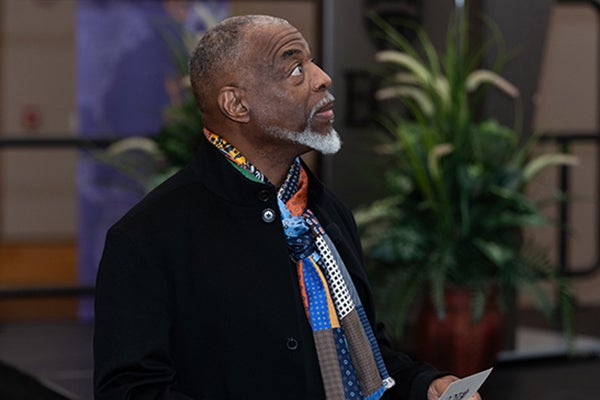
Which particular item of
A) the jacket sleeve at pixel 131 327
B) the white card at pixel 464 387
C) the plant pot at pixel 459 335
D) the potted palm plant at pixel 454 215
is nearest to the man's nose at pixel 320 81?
the jacket sleeve at pixel 131 327

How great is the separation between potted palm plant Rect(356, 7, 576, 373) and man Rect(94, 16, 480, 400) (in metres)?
1.54

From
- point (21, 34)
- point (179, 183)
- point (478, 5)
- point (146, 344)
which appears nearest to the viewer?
point (146, 344)

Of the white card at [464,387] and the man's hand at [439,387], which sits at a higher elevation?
the white card at [464,387]

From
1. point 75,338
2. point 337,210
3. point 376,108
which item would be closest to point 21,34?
point 75,338

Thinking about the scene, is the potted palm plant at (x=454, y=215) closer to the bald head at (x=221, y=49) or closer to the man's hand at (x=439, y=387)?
the man's hand at (x=439, y=387)

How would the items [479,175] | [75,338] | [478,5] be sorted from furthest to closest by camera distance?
[75,338] < [478,5] < [479,175]

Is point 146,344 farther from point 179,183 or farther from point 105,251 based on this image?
point 179,183

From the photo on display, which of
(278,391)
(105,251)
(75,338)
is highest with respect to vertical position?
(105,251)

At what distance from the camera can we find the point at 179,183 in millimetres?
1599

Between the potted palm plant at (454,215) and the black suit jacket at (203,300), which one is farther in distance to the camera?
the potted palm plant at (454,215)

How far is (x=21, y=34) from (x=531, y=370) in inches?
211

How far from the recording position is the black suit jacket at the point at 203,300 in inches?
58.5

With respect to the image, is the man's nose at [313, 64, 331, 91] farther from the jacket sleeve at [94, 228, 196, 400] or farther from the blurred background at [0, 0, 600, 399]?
the blurred background at [0, 0, 600, 399]

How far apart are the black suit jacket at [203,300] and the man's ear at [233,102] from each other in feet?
0.22
